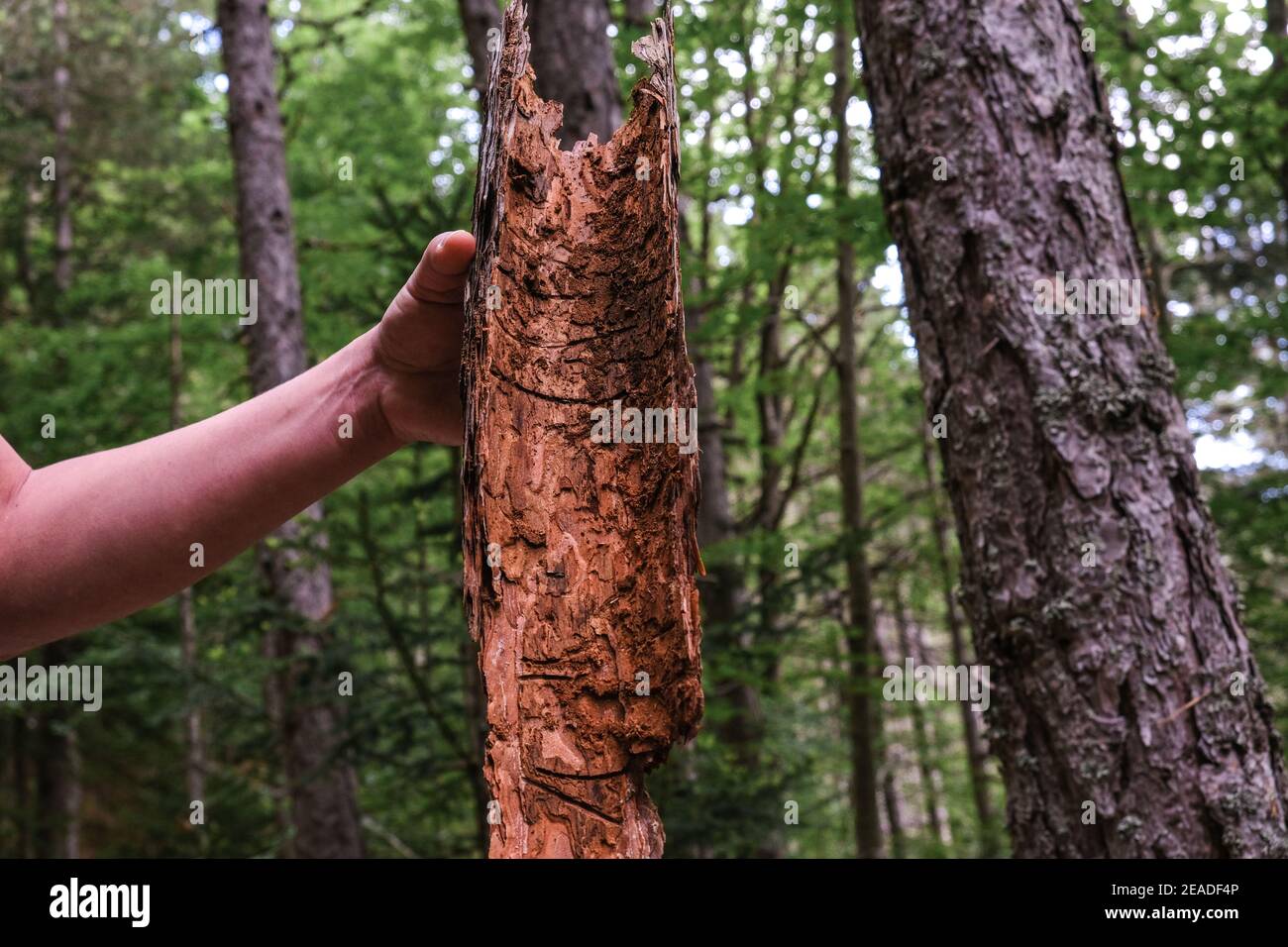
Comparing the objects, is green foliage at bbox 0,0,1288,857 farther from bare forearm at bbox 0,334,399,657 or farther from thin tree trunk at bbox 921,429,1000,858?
bare forearm at bbox 0,334,399,657

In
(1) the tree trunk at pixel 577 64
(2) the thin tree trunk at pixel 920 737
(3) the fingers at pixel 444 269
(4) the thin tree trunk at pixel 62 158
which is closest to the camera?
(3) the fingers at pixel 444 269

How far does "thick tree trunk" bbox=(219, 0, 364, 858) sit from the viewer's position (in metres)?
6.90

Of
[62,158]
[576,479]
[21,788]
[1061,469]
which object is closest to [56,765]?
[21,788]

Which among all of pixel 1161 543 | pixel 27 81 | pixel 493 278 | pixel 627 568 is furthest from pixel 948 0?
pixel 27 81

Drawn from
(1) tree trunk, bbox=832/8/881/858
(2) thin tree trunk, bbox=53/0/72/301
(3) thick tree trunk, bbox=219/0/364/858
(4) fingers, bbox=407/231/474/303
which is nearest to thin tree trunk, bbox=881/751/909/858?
(1) tree trunk, bbox=832/8/881/858

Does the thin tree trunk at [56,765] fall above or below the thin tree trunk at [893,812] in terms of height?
above

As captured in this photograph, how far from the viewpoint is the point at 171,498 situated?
1.64 metres

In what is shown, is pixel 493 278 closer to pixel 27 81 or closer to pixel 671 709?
pixel 671 709

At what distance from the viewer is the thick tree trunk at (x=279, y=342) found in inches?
272

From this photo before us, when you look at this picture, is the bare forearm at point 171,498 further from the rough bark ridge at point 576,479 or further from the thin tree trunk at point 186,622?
the thin tree trunk at point 186,622

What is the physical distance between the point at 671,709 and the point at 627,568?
0.22 m

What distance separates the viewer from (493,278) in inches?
58.6

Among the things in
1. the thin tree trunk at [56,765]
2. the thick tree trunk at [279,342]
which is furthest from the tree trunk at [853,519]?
the thin tree trunk at [56,765]

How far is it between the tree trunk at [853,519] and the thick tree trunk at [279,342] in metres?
3.92
